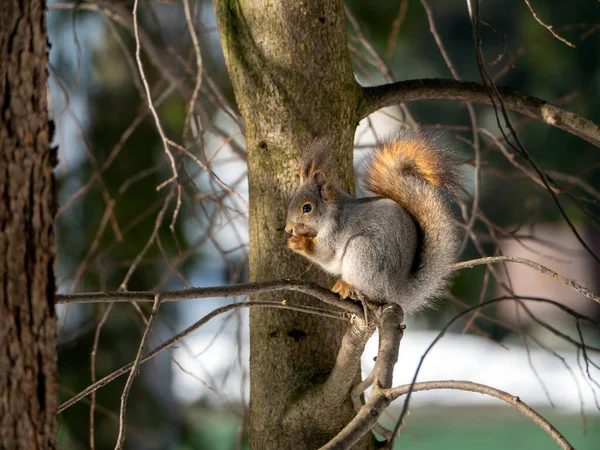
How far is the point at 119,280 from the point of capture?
2408mm

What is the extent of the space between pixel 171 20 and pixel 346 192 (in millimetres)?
1776

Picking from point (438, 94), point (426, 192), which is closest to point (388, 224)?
point (426, 192)

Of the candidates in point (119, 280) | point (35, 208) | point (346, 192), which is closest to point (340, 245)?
point (346, 192)

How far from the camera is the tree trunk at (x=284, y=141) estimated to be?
931 millimetres

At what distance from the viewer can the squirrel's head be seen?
93 centimetres

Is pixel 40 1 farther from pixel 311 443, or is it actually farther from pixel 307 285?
pixel 311 443

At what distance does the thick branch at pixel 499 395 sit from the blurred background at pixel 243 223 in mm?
880

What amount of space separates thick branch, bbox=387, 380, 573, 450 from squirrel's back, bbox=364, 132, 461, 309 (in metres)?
0.31

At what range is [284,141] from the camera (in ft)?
3.11

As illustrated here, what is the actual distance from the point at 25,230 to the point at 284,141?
0.45 meters

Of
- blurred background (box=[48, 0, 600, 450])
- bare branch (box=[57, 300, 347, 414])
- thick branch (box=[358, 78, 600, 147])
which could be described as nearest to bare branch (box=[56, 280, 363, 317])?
bare branch (box=[57, 300, 347, 414])

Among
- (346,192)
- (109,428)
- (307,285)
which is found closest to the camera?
(307,285)

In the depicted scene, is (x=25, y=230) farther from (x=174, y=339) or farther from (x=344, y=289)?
(x=344, y=289)

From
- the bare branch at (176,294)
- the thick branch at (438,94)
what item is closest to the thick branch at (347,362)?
the bare branch at (176,294)
